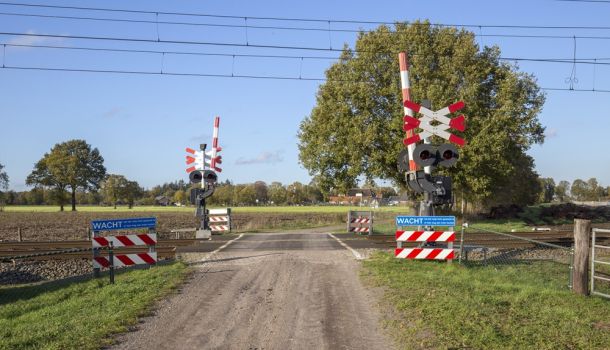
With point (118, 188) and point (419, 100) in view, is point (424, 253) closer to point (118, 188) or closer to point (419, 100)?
point (419, 100)

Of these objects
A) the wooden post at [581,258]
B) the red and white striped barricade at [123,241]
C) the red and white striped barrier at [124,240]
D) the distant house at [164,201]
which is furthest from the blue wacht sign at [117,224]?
the distant house at [164,201]

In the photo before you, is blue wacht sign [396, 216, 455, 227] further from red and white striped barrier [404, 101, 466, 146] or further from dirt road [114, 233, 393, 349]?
red and white striped barrier [404, 101, 466, 146]

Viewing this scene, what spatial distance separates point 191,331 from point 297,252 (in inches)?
321

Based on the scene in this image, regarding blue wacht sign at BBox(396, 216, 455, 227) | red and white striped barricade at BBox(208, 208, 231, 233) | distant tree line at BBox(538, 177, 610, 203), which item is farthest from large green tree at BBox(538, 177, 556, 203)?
blue wacht sign at BBox(396, 216, 455, 227)

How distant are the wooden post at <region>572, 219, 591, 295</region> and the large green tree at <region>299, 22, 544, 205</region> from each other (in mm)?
19440

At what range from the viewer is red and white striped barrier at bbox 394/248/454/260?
13.5 m

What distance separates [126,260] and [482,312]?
8.38 meters

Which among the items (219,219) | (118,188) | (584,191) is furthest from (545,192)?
(219,219)

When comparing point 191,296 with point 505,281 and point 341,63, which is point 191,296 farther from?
point 341,63

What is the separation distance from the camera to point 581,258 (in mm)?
10953

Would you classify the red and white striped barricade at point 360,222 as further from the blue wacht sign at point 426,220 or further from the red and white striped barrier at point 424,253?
the blue wacht sign at point 426,220

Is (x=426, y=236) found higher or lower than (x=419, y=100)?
lower

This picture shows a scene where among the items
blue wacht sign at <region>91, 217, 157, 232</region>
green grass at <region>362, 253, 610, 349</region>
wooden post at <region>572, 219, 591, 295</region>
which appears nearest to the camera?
green grass at <region>362, 253, 610, 349</region>

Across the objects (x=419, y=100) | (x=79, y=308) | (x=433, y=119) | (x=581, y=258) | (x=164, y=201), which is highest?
(x=419, y=100)
